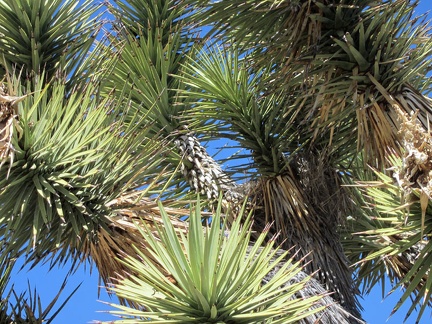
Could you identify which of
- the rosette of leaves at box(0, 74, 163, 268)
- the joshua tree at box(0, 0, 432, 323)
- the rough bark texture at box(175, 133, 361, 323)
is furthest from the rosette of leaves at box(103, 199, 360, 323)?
the rough bark texture at box(175, 133, 361, 323)

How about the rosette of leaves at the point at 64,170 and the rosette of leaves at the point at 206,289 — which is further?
the rosette of leaves at the point at 64,170

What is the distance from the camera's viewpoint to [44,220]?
3.64 m

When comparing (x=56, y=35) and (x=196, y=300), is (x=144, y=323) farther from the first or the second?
(x=56, y=35)

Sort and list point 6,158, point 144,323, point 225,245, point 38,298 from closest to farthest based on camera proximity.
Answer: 1. point 144,323
2. point 225,245
3. point 6,158
4. point 38,298

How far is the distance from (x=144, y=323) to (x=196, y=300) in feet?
0.70

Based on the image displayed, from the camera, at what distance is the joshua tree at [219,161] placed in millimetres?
3332

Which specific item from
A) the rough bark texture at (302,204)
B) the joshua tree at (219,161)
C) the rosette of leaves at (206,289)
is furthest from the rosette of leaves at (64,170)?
the rough bark texture at (302,204)

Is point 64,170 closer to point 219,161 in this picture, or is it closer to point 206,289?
point 206,289

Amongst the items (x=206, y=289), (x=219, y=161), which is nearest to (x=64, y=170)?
(x=206, y=289)

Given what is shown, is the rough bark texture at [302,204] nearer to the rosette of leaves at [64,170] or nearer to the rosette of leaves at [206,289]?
the rosette of leaves at [64,170]

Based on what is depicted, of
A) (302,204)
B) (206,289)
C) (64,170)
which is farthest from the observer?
(302,204)

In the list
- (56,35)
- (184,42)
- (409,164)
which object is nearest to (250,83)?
(184,42)

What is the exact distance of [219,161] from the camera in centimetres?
512

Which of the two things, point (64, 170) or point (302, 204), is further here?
point (302, 204)
